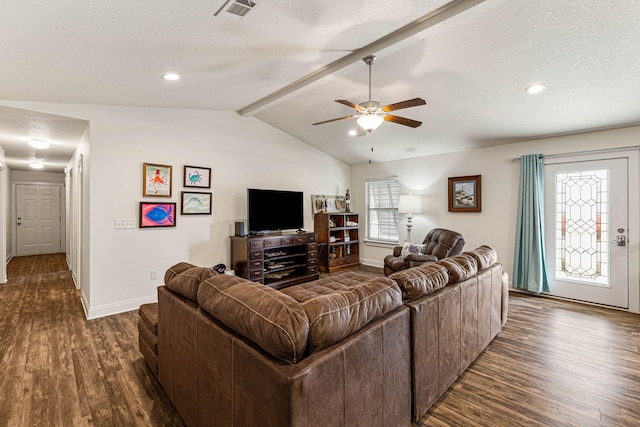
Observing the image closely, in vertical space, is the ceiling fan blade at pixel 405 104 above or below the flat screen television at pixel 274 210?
above

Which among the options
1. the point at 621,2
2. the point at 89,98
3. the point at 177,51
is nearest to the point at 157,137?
the point at 89,98

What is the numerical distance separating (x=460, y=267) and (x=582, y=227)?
3055 mm

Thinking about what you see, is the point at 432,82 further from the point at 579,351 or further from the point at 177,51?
the point at 579,351

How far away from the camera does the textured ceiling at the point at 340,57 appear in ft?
6.48

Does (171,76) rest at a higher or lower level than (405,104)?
higher

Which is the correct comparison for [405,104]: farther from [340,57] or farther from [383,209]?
[383,209]

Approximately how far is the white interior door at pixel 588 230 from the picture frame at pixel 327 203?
3621 millimetres

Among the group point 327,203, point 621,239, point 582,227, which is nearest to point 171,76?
point 327,203

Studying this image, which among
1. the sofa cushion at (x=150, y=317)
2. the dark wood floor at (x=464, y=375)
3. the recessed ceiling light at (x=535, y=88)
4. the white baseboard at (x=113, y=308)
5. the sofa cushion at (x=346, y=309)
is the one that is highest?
the recessed ceiling light at (x=535, y=88)

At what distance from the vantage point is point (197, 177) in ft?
14.4

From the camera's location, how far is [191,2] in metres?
1.80

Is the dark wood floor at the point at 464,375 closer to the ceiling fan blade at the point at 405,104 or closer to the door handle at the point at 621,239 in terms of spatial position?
the door handle at the point at 621,239

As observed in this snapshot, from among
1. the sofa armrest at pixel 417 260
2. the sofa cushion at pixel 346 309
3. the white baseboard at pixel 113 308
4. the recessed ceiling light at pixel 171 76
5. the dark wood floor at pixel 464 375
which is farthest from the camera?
the sofa armrest at pixel 417 260

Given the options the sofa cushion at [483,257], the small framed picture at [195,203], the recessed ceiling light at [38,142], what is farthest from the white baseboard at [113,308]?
the sofa cushion at [483,257]
